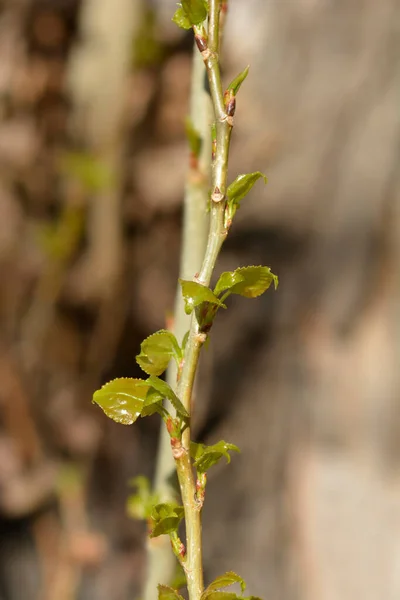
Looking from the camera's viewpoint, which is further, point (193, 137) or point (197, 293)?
point (193, 137)

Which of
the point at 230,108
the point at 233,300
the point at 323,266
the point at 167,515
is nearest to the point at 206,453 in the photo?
the point at 167,515

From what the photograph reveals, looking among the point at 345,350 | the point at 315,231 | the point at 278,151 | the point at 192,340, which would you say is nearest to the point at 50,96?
the point at 278,151

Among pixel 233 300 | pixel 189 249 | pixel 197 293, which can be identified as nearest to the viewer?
pixel 197 293

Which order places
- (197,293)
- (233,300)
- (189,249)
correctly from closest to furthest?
(197,293)
(189,249)
(233,300)

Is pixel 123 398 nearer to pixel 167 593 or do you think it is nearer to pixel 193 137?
pixel 167 593

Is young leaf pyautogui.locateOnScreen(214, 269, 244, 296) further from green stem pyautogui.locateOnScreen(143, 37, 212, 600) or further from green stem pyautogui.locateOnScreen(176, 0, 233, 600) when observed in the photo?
green stem pyautogui.locateOnScreen(143, 37, 212, 600)
